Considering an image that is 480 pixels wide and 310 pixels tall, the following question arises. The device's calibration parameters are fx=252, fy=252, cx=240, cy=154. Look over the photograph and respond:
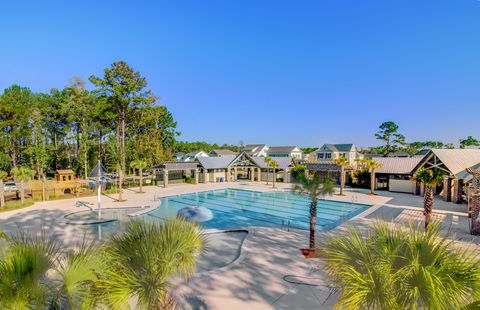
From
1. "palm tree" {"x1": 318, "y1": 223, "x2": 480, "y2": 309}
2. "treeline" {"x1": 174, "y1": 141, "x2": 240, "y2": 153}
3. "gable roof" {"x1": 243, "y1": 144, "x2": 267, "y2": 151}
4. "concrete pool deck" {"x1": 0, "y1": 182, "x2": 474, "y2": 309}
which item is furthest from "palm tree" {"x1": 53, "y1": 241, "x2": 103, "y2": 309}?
"gable roof" {"x1": 243, "y1": 144, "x2": 267, "y2": 151}

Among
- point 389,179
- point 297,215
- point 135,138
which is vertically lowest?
point 297,215

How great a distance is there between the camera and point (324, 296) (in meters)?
7.52

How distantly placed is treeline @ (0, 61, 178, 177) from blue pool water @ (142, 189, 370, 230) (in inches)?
543

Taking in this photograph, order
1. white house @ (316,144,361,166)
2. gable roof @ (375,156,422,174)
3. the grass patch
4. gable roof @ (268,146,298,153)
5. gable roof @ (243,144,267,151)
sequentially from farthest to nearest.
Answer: gable roof @ (243,144,267,151) → gable roof @ (268,146,298,153) → white house @ (316,144,361,166) → gable roof @ (375,156,422,174) → the grass patch

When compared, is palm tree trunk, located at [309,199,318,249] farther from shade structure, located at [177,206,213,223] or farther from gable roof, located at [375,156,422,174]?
gable roof, located at [375,156,422,174]

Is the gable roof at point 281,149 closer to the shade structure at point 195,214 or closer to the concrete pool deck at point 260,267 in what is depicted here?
the concrete pool deck at point 260,267

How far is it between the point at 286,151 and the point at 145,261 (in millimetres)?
66836

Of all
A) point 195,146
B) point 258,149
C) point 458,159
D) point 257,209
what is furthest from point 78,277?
point 258,149

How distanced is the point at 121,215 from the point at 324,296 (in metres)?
15.8

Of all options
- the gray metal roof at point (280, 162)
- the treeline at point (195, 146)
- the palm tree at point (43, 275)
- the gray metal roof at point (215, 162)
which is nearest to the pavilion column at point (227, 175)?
the gray metal roof at point (215, 162)

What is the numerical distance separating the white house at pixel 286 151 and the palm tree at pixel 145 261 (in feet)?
210

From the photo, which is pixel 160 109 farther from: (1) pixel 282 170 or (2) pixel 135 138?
(1) pixel 282 170

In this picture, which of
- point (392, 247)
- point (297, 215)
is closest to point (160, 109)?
point (297, 215)

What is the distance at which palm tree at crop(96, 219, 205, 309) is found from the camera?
12.2ft
